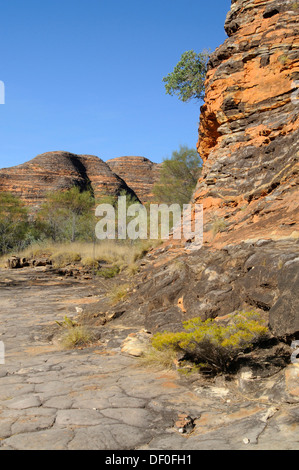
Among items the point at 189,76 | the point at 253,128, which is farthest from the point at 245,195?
the point at 189,76

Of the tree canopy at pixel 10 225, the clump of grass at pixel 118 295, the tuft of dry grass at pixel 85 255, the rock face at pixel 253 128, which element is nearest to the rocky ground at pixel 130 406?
the clump of grass at pixel 118 295

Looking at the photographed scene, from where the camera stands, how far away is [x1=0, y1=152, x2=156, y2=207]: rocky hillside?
67188 millimetres

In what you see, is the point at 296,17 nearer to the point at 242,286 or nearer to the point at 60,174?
the point at 242,286

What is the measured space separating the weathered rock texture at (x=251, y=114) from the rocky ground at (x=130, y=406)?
4.11 metres

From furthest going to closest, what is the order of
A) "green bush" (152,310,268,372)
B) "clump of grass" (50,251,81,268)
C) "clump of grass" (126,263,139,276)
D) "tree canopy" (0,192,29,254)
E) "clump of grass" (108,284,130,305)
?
1. "tree canopy" (0,192,29,254)
2. "clump of grass" (50,251,81,268)
3. "clump of grass" (126,263,139,276)
4. "clump of grass" (108,284,130,305)
5. "green bush" (152,310,268,372)

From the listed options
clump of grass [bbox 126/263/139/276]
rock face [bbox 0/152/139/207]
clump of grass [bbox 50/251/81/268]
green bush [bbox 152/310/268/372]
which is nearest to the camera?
green bush [bbox 152/310/268/372]

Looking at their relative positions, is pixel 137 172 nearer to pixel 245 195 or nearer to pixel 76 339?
pixel 245 195

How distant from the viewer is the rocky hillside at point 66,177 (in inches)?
2645

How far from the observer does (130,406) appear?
11.2 ft

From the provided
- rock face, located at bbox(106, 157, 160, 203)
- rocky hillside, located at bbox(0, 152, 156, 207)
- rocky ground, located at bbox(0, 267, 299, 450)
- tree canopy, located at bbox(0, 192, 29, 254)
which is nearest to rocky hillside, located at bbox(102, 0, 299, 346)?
rocky ground, located at bbox(0, 267, 299, 450)

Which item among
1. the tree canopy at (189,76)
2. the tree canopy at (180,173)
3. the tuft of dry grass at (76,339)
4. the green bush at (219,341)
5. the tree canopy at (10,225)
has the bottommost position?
the tuft of dry grass at (76,339)

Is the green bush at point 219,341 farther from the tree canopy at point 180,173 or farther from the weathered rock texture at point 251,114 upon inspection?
the tree canopy at point 180,173

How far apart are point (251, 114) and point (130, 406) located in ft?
32.5

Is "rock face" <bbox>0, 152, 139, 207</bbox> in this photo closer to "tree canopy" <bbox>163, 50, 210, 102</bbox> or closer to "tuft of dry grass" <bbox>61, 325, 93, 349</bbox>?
"tree canopy" <bbox>163, 50, 210, 102</bbox>
